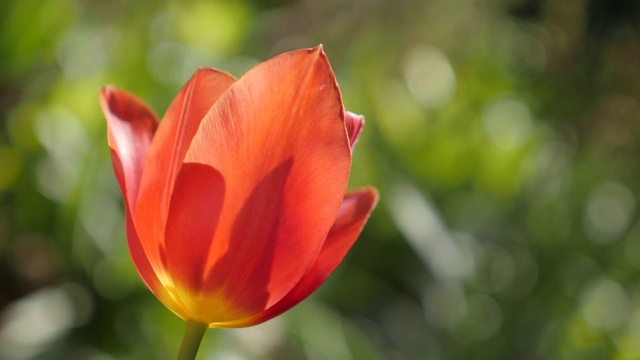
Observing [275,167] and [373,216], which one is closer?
[275,167]

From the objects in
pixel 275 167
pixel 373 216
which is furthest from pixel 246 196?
pixel 373 216

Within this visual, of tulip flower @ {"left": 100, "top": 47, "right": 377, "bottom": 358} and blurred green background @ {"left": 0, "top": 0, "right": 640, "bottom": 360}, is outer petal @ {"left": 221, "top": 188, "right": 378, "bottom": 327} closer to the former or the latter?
tulip flower @ {"left": 100, "top": 47, "right": 377, "bottom": 358}

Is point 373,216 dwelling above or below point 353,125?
below

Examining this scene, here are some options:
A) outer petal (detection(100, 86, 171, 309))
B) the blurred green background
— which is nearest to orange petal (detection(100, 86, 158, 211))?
outer petal (detection(100, 86, 171, 309))

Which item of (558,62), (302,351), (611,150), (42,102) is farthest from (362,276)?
(558,62)

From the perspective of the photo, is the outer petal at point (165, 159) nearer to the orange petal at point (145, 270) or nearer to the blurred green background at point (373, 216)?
the orange petal at point (145, 270)

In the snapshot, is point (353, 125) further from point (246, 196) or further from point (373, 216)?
point (373, 216)

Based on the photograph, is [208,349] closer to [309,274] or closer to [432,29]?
[309,274]
